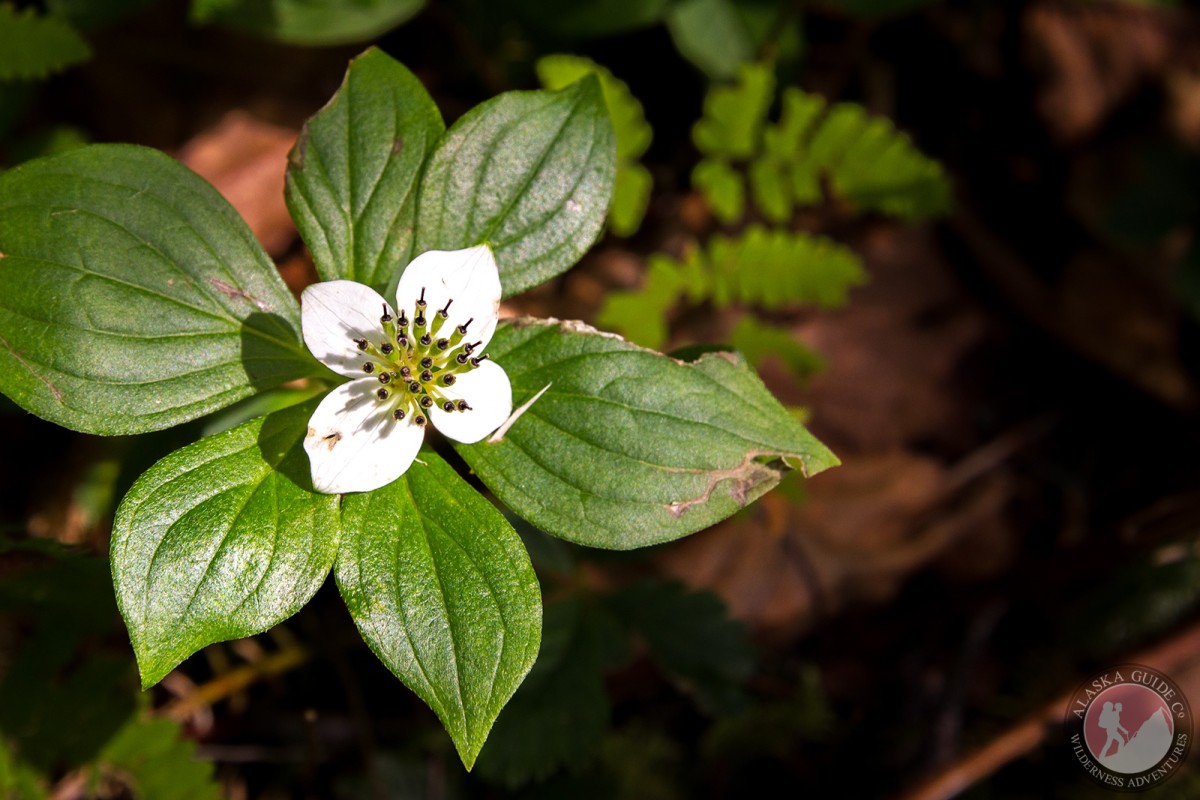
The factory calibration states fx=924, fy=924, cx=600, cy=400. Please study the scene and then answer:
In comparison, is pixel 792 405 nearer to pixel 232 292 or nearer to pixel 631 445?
pixel 631 445

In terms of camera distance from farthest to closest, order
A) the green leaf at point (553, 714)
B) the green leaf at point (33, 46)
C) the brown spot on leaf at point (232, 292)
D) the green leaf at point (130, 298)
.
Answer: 1. the green leaf at point (553, 714)
2. the green leaf at point (33, 46)
3. the brown spot on leaf at point (232, 292)
4. the green leaf at point (130, 298)

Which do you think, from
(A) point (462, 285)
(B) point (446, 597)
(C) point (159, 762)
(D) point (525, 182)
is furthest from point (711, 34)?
(C) point (159, 762)

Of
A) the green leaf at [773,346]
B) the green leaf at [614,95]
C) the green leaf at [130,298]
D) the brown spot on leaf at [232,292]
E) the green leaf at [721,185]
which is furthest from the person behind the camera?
the green leaf at [721,185]

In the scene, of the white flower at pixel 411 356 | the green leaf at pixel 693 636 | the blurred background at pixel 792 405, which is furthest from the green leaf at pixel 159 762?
the white flower at pixel 411 356

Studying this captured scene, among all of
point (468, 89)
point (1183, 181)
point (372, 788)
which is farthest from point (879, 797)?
point (468, 89)

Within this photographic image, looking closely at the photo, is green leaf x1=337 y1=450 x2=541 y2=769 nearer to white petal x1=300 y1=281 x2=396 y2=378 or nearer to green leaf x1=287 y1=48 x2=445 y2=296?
white petal x1=300 y1=281 x2=396 y2=378

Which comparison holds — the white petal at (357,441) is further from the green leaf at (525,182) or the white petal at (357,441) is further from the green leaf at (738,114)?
the green leaf at (738,114)

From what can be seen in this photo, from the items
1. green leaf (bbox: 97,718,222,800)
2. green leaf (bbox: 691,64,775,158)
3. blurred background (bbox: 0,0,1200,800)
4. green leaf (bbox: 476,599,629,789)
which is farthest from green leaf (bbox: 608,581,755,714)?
green leaf (bbox: 691,64,775,158)

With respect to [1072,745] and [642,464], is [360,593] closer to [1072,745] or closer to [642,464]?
[642,464]
